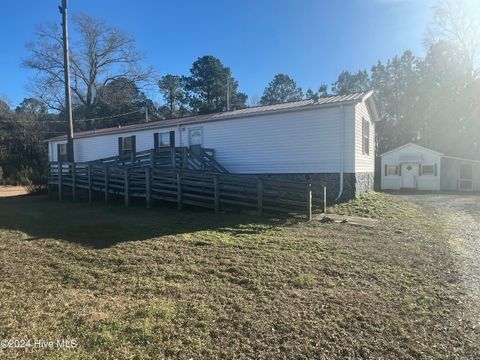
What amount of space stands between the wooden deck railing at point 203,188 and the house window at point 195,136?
4.01m

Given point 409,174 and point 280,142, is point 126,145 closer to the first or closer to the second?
point 280,142

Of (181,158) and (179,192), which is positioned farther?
(181,158)

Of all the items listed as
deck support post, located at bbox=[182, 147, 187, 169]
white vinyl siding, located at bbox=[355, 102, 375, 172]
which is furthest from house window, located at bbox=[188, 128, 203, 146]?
white vinyl siding, located at bbox=[355, 102, 375, 172]

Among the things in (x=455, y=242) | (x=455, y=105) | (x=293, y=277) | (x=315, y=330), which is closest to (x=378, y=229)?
(x=455, y=242)

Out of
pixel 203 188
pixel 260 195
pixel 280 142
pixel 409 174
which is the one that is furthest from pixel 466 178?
pixel 203 188

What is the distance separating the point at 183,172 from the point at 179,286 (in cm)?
688

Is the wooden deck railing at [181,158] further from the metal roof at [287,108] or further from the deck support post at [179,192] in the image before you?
the deck support post at [179,192]

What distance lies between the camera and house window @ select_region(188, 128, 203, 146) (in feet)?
51.3

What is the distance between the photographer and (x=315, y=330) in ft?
11.2

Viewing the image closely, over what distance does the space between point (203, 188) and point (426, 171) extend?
776 inches

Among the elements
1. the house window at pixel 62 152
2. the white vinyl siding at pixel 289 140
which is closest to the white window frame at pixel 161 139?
the white vinyl siding at pixel 289 140

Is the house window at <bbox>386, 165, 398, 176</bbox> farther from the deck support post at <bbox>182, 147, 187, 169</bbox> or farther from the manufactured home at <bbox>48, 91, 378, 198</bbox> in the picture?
the deck support post at <bbox>182, 147, 187, 169</bbox>

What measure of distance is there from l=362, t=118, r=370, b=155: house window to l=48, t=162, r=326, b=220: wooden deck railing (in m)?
5.60

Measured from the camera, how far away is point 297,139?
1284cm
